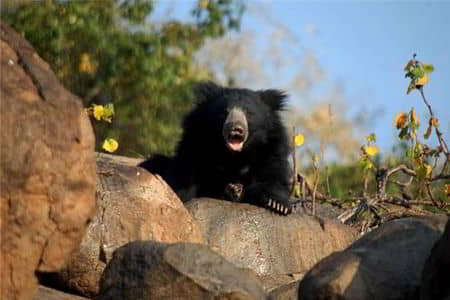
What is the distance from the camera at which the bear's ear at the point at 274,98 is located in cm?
847

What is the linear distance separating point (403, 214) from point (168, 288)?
372 centimetres

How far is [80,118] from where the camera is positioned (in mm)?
4078

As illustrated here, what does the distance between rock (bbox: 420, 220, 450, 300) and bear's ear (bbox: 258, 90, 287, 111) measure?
14.8 ft

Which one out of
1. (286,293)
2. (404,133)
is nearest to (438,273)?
(286,293)

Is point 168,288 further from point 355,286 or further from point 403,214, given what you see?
point 403,214

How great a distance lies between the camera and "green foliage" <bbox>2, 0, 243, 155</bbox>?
1451 cm

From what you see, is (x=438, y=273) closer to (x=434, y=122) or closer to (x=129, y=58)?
(x=434, y=122)

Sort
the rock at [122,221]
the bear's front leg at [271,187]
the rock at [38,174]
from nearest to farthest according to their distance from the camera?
the rock at [38,174]
the rock at [122,221]
the bear's front leg at [271,187]

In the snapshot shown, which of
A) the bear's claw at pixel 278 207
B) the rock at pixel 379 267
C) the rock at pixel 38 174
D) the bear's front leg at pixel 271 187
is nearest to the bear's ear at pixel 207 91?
the bear's front leg at pixel 271 187

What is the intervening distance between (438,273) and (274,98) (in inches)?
184

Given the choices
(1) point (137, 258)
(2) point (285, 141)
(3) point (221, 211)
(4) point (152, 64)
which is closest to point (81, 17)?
(4) point (152, 64)

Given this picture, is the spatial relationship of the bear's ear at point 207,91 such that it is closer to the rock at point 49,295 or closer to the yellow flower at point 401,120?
the yellow flower at point 401,120

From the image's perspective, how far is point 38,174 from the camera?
3895mm

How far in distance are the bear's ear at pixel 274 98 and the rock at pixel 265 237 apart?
1503 millimetres
